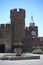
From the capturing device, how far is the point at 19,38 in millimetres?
48875

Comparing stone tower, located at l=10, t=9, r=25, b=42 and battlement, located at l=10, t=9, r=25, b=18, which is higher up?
battlement, located at l=10, t=9, r=25, b=18

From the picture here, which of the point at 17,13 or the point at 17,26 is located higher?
the point at 17,13

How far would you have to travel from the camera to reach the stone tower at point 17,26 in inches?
1933

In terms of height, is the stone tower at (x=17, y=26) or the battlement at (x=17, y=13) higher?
the battlement at (x=17, y=13)

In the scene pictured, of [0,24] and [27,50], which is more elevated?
[0,24]

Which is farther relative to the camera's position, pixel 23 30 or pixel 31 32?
pixel 31 32

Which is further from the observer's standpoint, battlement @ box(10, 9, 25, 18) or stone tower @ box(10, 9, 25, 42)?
battlement @ box(10, 9, 25, 18)

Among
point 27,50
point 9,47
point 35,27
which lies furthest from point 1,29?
point 35,27

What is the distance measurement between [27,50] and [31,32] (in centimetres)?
693

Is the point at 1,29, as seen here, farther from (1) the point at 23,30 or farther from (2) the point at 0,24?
(1) the point at 23,30

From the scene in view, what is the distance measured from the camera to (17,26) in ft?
161

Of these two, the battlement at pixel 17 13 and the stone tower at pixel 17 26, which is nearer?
the stone tower at pixel 17 26

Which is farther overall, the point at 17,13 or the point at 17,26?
the point at 17,13

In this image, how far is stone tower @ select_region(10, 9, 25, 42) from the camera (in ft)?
161
